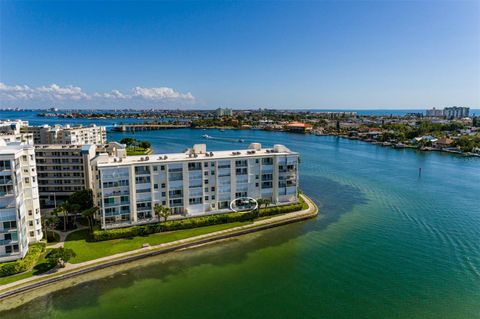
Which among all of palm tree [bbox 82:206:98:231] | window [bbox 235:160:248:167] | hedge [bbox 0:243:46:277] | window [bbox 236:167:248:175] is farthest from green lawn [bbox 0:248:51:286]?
window [bbox 235:160:248:167]

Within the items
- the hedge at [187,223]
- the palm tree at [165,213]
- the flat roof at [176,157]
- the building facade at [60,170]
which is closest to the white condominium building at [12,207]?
the hedge at [187,223]

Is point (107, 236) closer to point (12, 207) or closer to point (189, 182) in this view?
point (12, 207)

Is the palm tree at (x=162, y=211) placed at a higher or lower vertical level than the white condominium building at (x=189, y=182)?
lower

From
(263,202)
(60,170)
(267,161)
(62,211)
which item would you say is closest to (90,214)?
(62,211)

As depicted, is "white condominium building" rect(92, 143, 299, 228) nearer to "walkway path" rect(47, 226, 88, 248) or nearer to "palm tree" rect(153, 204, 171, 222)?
"palm tree" rect(153, 204, 171, 222)

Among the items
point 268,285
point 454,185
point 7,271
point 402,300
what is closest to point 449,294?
point 402,300

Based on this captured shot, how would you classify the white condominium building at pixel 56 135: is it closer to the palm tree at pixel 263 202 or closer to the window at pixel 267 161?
the window at pixel 267 161
